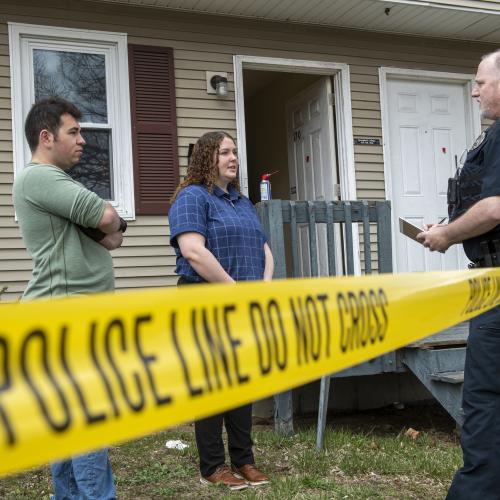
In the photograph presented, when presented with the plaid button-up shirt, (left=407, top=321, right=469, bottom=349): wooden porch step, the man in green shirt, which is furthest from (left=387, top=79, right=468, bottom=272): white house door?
the man in green shirt

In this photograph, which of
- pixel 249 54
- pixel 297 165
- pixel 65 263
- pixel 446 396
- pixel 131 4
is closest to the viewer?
pixel 65 263

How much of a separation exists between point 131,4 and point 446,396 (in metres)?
4.27

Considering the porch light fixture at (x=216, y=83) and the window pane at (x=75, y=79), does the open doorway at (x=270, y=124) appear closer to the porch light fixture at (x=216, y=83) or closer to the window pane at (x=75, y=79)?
the porch light fixture at (x=216, y=83)

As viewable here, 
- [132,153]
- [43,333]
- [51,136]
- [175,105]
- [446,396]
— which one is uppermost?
[175,105]

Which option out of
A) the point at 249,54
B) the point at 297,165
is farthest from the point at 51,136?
the point at 297,165

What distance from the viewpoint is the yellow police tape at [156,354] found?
1.04 m

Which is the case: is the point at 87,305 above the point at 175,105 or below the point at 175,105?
below

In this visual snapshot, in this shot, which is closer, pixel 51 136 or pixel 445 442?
pixel 51 136

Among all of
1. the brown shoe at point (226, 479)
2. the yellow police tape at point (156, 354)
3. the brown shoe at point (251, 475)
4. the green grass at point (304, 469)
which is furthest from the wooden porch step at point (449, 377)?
the yellow police tape at point (156, 354)

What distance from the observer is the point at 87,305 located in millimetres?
1157

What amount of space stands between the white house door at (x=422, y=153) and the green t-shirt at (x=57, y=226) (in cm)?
487

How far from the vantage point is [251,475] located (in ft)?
11.9

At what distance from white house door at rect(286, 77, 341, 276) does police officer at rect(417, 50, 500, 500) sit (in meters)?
3.95

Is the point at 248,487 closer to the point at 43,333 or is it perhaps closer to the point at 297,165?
the point at 43,333
